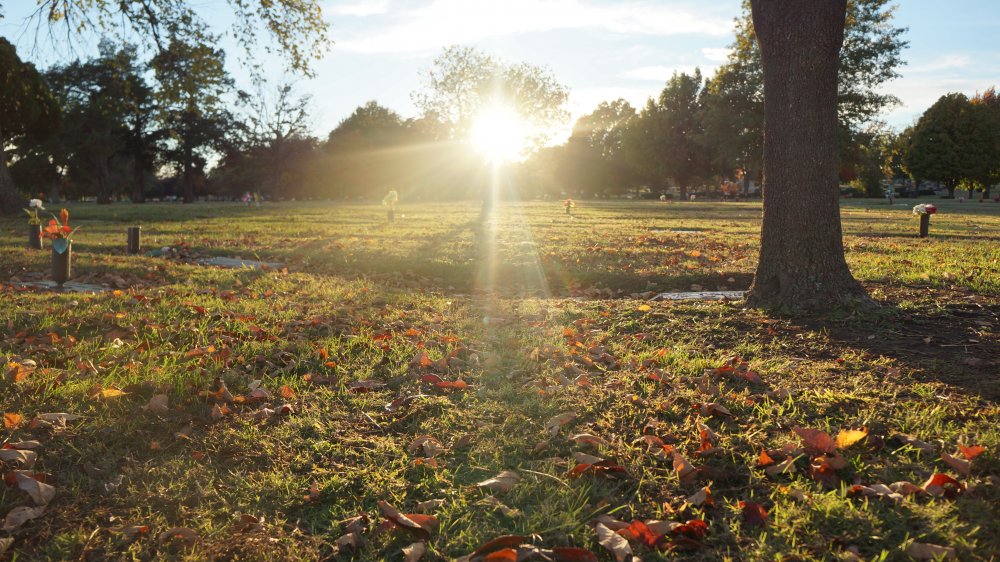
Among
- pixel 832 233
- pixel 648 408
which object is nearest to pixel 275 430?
pixel 648 408

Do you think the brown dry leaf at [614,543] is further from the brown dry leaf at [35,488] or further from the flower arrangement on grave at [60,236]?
the flower arrangement on grave at [60,236]

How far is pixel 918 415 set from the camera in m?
3.48

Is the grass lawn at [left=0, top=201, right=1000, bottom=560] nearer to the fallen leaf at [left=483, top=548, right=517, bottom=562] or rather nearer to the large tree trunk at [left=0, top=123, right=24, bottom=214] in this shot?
the fallen leaf at [left=483, top=548, right=517, bottom=562]

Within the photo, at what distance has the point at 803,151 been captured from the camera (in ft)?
19.8

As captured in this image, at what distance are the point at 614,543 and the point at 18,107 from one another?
108 feet

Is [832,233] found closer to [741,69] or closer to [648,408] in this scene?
[648,408]

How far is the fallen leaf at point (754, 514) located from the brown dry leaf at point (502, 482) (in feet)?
3.42

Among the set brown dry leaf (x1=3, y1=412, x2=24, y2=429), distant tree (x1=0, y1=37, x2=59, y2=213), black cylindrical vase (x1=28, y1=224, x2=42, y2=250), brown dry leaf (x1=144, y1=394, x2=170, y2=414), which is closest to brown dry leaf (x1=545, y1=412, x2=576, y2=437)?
brown dry leaf (x1=144, y1=394, x2=170, y2=414)

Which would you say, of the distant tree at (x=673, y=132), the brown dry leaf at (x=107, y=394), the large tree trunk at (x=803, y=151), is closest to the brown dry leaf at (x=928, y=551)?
the large tree trunk at (x=803, y=151)

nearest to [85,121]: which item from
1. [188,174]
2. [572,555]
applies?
[188,174]

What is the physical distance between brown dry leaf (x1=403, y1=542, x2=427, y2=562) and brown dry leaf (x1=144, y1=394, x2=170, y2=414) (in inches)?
80.7

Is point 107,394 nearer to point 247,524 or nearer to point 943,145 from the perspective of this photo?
point 247,524

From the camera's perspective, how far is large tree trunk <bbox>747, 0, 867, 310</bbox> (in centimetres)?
586

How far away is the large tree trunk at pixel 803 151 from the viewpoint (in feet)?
19.2
